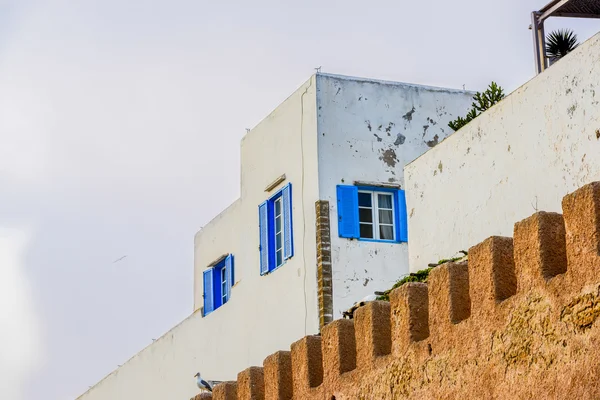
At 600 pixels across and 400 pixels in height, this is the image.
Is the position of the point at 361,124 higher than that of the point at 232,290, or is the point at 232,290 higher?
the point at 361,124

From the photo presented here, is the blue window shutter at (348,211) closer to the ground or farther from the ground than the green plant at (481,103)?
closer to the ground

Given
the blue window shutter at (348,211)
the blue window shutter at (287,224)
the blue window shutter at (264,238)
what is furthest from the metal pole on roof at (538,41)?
the blue window shutter at (264,238)

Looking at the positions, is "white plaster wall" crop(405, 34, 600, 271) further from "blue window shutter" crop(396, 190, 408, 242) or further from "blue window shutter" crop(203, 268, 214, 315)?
"blue window shutter" crop(203, 268, 214, 315)

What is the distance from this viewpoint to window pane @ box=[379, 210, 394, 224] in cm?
1727

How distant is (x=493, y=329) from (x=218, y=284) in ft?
43.5

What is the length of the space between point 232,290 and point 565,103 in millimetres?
8920

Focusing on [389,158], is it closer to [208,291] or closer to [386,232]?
[386,232]

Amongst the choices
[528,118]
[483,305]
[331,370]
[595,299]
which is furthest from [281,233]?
[595,299]

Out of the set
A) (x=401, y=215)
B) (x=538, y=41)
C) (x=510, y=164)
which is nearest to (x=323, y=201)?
(x=401, y=215)

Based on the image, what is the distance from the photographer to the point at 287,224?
688 inches

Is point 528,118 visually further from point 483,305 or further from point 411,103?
point 411,103

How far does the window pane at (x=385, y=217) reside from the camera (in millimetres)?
17266

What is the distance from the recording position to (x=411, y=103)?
17.6 m

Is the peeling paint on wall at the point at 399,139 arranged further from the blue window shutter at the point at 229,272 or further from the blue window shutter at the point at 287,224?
the blue window shutter at the point at 229,272
